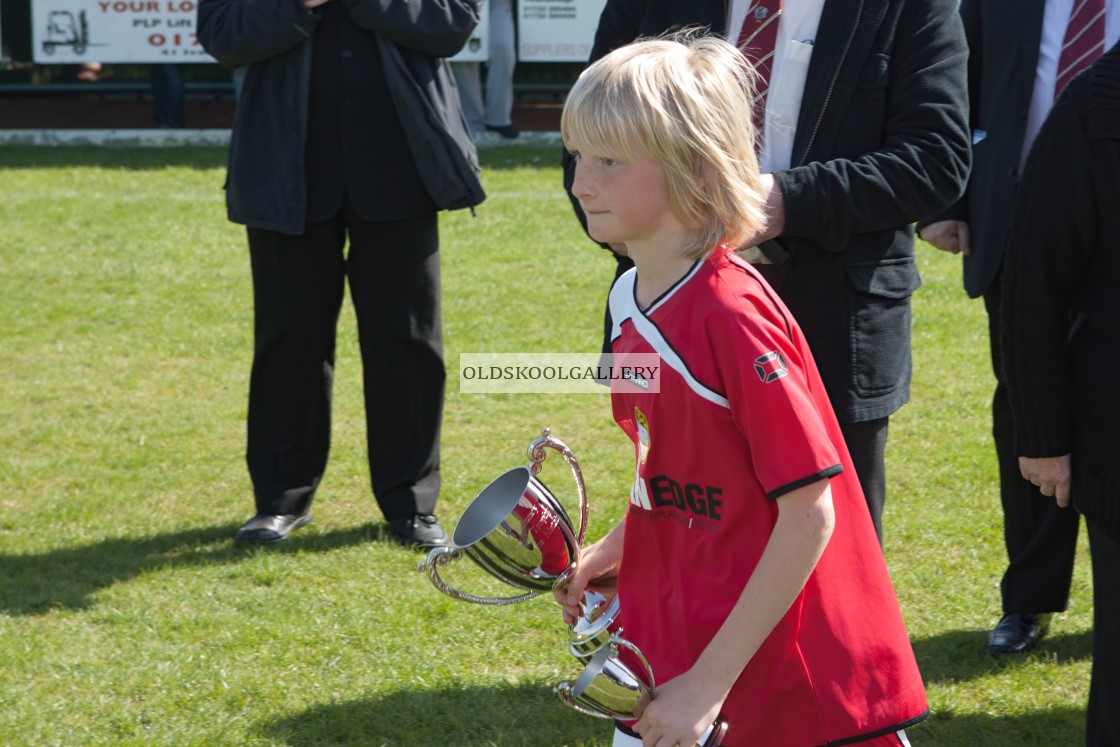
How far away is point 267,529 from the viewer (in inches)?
191

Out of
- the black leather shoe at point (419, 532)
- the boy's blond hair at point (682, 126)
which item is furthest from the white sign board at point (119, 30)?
the boy's blond hair at point (682, 126)

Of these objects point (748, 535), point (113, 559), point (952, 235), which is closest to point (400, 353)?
point (113, 559)

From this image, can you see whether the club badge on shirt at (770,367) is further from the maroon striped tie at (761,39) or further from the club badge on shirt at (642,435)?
the maroon striped tie at (761,39)

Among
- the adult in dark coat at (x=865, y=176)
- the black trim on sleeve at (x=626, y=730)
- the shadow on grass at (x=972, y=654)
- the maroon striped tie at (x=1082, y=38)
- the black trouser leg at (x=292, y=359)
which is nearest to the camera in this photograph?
the black trim on sleeve at (x=626, y=730)

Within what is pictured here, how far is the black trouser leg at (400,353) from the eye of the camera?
4688 millimetres

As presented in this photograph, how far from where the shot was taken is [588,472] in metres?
5.61

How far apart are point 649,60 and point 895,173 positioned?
3.15 ft

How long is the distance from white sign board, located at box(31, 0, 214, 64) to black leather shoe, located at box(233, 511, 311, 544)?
1116 centimetres

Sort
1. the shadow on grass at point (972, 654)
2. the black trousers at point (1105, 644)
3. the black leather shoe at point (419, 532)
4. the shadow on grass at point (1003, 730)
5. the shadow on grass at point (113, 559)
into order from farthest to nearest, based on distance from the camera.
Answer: the black leather shoe at point (419, 532) → the shadow on grass at point (113, 559) → the shadow on grass at point (972, 654) → the shadow on grass at point (1003, 730) → the black trousers at point (1105, 644)

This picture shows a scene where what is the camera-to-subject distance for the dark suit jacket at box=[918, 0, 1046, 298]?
3.73 m

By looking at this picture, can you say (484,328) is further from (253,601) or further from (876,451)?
(876,451)

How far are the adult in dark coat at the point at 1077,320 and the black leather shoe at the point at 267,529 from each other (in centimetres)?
298

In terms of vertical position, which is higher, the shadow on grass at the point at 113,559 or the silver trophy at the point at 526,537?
the silver trophy at the point at 526,537

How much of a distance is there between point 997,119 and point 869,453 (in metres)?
1.35
